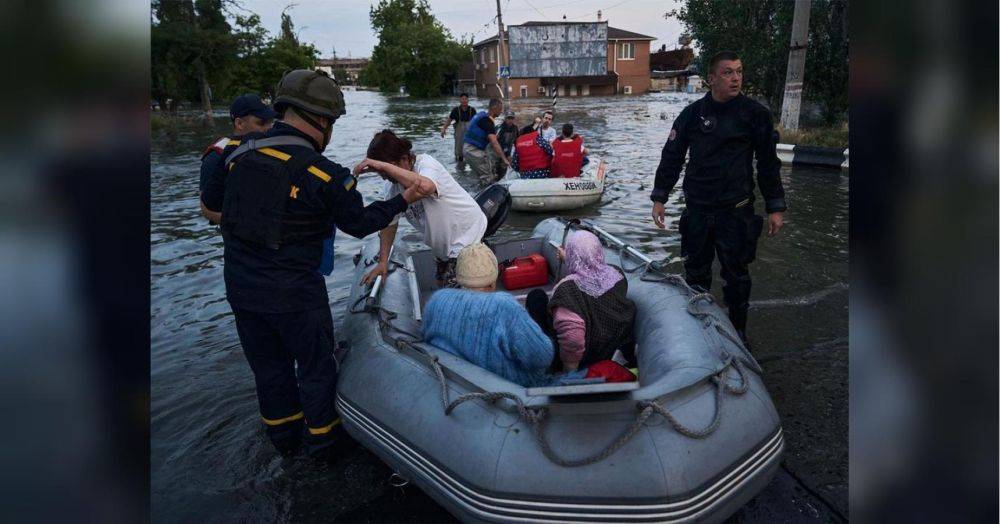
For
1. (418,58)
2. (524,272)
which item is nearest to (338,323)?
(524,272)

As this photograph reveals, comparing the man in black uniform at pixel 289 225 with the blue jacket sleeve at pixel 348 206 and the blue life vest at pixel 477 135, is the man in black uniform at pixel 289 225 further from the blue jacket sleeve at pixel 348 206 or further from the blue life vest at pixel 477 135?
the blue life vest at pixel 477 135

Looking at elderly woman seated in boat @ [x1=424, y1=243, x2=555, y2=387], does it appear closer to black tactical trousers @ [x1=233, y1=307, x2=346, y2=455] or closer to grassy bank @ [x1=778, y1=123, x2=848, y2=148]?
black tactical trousers @ [x1=233, y1=307, x2=346, y2=455]

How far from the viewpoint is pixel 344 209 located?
279cm

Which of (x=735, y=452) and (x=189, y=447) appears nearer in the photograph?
(x=735, y=452)

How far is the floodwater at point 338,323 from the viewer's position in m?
3.09

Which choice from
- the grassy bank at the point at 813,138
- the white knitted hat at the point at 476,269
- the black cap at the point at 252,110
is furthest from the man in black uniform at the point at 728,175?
the grassy bank at the point at 813,138

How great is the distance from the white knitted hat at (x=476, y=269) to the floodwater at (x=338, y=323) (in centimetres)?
109

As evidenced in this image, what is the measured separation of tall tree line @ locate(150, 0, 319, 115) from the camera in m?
28.0

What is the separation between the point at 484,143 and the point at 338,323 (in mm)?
6116

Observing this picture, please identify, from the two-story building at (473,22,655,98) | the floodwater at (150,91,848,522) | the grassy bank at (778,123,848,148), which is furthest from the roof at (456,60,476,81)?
the floodwater at (150,91,848,522)
